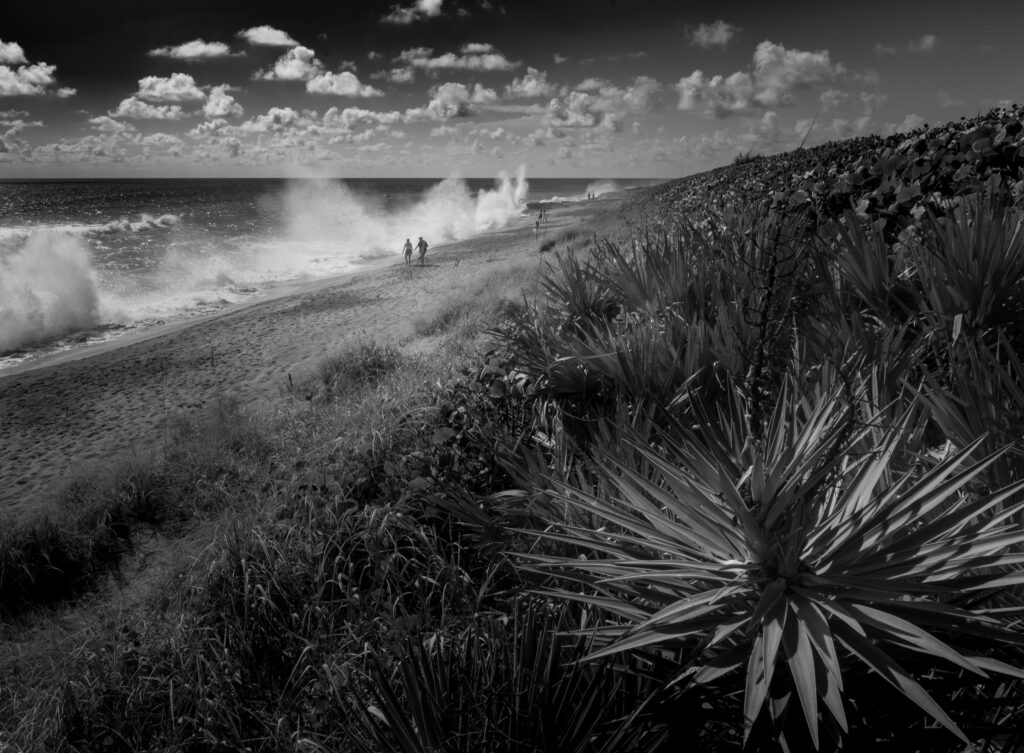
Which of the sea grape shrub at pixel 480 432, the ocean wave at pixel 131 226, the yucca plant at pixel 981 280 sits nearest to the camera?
the yucca plant at pixel 981 280

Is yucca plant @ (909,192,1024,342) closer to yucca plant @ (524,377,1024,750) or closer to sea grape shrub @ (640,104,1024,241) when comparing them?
sea grape shrub @ (640,104,1024,241)

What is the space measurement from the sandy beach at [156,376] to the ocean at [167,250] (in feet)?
9.53

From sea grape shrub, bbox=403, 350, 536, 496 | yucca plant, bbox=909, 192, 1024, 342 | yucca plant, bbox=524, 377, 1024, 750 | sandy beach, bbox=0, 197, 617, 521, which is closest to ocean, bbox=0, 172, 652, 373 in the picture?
sandy beach, bbox=0, 197, 617, 521

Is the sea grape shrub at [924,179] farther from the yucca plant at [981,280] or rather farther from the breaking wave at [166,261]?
the breaking wave at [166,261]

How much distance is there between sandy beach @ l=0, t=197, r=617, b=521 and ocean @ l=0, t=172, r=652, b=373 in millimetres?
2905

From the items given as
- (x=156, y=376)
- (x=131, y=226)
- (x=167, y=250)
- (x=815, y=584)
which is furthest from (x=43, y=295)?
(x=131, y=226)

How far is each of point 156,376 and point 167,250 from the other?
27135mm

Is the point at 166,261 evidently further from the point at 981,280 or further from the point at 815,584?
the point at 815,584

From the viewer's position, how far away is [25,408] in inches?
392

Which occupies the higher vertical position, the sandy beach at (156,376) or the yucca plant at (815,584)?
the yucca plant at (815,584)

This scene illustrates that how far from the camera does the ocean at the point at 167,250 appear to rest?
17.2 meters

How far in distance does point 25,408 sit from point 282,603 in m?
9.74

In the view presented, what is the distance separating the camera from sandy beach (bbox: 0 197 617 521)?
26.0ft

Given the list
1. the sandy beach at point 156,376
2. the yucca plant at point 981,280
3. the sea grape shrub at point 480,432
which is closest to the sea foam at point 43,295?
the sandy beach at point 156,376
